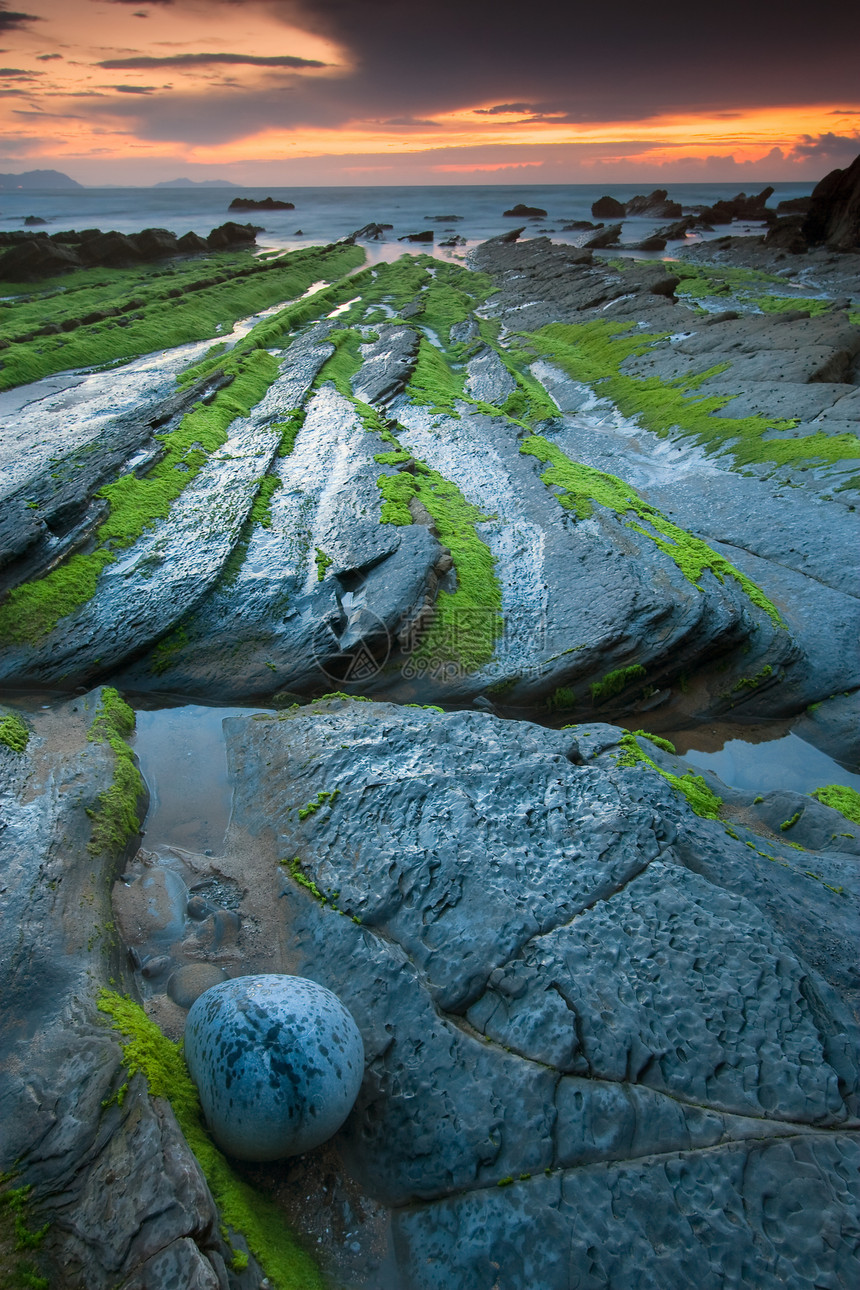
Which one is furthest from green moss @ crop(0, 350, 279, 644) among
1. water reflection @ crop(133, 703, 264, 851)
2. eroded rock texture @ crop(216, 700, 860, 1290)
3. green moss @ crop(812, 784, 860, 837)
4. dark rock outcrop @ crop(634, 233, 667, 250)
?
dark rock outcrop @ crop(634, 233, 667, 250)

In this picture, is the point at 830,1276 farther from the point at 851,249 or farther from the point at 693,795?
the point at 851,249

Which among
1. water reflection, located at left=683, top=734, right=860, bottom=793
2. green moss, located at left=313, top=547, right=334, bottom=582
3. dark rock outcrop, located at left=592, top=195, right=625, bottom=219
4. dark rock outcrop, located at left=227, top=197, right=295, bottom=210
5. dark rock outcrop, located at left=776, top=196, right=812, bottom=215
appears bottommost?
water reflection, located at left=683, top=734, right=860, bottom=793

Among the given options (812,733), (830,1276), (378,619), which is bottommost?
(812,733)

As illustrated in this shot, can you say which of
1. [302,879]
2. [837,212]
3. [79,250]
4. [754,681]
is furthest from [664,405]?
[837,212]

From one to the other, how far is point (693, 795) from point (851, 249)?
3893cm

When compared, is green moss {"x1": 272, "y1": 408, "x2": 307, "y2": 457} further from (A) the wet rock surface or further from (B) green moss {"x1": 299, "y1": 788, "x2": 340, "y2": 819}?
(A) the wet rock surface

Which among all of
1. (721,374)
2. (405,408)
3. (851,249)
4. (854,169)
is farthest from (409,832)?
(854,169)

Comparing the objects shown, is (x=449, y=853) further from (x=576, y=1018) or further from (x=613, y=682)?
(x=613, y=682)

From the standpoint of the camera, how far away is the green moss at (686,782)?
5229 millimetres

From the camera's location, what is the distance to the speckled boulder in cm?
317

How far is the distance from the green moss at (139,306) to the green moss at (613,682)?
14.0 m

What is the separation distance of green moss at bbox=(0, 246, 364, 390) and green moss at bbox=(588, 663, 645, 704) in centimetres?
1398

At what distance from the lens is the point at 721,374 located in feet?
48.5

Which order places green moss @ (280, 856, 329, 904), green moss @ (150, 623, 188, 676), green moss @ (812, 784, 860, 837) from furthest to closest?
green moss @ (150, 623, 188, 676), green moss @ (812, 784, 860, 837), green moss @ (280, 856, 329, 904)
